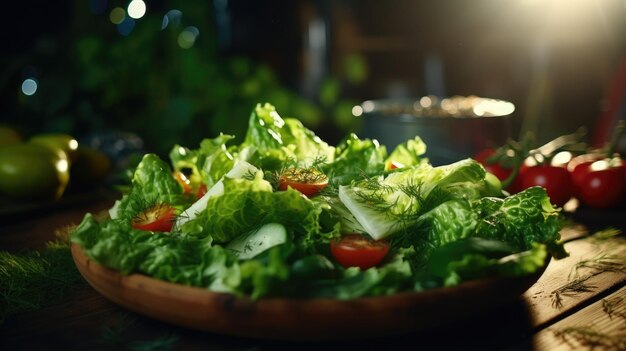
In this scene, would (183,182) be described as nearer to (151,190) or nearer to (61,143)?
(151,190)

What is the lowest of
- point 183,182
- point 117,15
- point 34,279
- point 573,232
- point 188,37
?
point 573,232

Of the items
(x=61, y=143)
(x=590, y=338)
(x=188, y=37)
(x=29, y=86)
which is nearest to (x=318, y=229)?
(x=590, y=338)

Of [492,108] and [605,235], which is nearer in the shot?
[605,235]

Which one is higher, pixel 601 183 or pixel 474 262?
pixel 474 262

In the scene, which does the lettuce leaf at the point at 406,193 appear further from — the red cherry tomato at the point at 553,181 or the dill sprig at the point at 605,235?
the red cherry tomato at the point at 553,181

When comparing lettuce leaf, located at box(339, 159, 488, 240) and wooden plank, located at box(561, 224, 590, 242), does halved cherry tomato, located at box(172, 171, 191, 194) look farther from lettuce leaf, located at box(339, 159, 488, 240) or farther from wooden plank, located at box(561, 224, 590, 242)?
wooden plank, located at box(561, 224, 590, 242)

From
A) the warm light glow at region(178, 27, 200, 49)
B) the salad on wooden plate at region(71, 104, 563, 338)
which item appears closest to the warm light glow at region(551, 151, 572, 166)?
the salad on wooden plate at region(71, 104, 563, 338)

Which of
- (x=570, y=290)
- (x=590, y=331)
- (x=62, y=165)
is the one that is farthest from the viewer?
(x=62, y=165)

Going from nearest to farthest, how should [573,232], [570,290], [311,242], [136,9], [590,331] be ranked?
[590,331]
[311,242]
[570,290]
[573,232]
[136,9]
